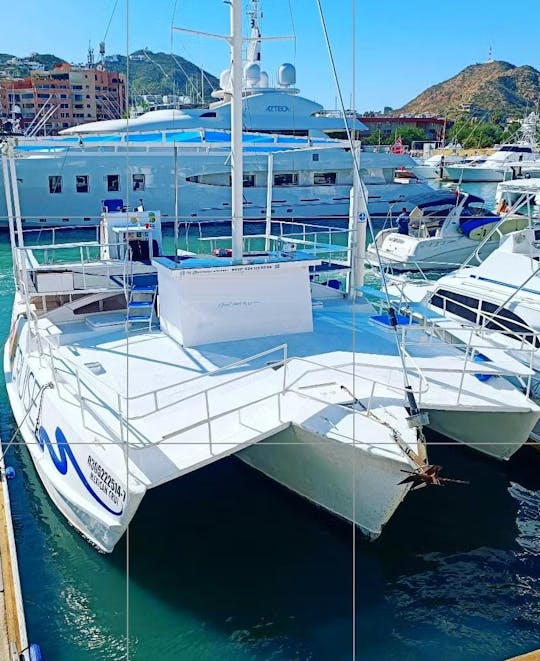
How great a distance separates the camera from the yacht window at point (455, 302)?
49.4 feet

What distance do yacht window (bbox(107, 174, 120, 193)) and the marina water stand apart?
27.6 metres

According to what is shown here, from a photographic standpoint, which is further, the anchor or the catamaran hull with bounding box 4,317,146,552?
the catamaran hull with bounding box 4,317,146,552

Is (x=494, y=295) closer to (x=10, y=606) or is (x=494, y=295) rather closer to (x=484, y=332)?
(x=484, y=332)

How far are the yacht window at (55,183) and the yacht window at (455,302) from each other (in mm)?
25485

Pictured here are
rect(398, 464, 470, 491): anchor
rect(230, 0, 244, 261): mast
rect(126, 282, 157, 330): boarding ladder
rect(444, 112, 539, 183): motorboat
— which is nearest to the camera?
rect(398, 464, 470, 491): anchor

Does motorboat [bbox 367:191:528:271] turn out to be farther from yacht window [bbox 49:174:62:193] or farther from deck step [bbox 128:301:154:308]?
yacht window [bbox 49:174:62:193]

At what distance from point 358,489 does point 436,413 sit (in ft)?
10.6

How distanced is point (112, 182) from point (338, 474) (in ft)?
101

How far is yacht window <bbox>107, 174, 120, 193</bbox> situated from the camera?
36.0 meters

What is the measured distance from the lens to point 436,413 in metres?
11.0

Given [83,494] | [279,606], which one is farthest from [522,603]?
[83,494]

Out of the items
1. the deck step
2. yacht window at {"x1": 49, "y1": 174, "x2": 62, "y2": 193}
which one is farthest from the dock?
yacht window at {"x1": 49, "y1": 174, "x2": 62, "y2": 193}

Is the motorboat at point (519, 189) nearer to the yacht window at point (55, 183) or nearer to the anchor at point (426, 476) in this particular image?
the anchor at point (426, 476)

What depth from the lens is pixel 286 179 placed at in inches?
1547
